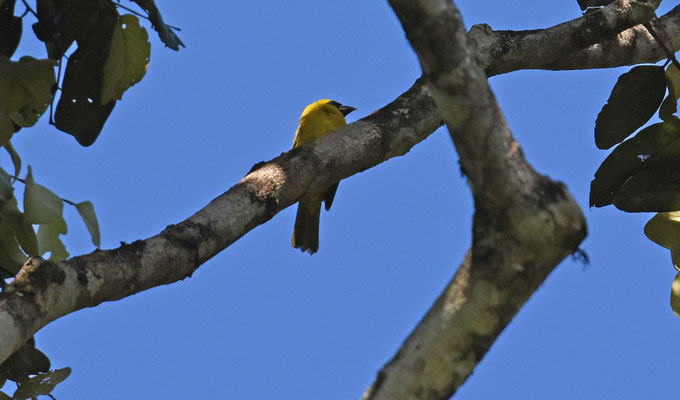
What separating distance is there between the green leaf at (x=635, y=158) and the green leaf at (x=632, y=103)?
12 centimetres

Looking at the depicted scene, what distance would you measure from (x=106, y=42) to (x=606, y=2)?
1700 millimetres

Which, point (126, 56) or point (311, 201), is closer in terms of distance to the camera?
point (126, 56)

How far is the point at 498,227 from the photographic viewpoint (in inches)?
57.6

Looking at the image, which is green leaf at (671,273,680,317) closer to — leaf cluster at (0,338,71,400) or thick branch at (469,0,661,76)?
thick branch at (469,0,661,76)

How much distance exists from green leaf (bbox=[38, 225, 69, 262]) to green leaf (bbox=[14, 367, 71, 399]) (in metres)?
0.34

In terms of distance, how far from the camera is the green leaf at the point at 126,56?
7.76 feet

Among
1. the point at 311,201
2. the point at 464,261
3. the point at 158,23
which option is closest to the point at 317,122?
the point at 311,201

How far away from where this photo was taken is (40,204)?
2.03 metres

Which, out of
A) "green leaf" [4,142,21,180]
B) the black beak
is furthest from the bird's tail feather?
"green leaf" [4,142,21,180]

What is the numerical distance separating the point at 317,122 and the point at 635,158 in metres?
3.16

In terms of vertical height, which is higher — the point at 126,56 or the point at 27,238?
the point at 126,56

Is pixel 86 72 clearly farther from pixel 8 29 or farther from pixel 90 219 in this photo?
pixel 90 219

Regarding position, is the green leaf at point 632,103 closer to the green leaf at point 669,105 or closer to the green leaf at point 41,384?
the green leaf at point 669,105

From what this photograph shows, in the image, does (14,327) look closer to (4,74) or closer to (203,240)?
(203,240)
